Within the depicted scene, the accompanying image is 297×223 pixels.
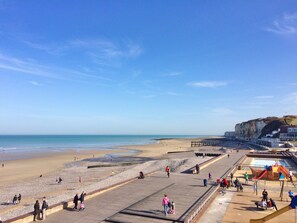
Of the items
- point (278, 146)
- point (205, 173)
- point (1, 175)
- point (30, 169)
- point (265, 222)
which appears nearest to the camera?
point (265, 222)

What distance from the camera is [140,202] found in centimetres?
1638

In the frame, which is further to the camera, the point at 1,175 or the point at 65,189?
the point at 1,175

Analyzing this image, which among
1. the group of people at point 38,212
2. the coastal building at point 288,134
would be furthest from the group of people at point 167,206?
the coastal building at point 288,134

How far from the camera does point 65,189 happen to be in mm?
28781

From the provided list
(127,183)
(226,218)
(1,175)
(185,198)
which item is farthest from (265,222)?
(1,175)

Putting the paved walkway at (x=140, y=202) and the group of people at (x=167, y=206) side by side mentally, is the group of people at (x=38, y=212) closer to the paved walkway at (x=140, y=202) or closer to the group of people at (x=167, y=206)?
the paved walkway at (x=140, y=202)

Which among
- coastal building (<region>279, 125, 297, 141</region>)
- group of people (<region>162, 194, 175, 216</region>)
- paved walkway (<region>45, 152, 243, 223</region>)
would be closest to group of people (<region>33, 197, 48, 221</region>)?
paved walkway (<region>45, 152, 243, 223</region>)

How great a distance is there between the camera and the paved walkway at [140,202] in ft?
44.9

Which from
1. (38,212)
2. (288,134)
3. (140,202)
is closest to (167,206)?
(140,202)

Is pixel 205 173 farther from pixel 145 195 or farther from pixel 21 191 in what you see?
pixel 21 191

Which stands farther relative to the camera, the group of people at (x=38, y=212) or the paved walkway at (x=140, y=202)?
the paved walkway at (x=140, y=202)

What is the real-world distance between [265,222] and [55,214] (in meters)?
10.4

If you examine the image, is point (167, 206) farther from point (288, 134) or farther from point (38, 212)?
point (288, 134)

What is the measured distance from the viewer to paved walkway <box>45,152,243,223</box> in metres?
13.7
